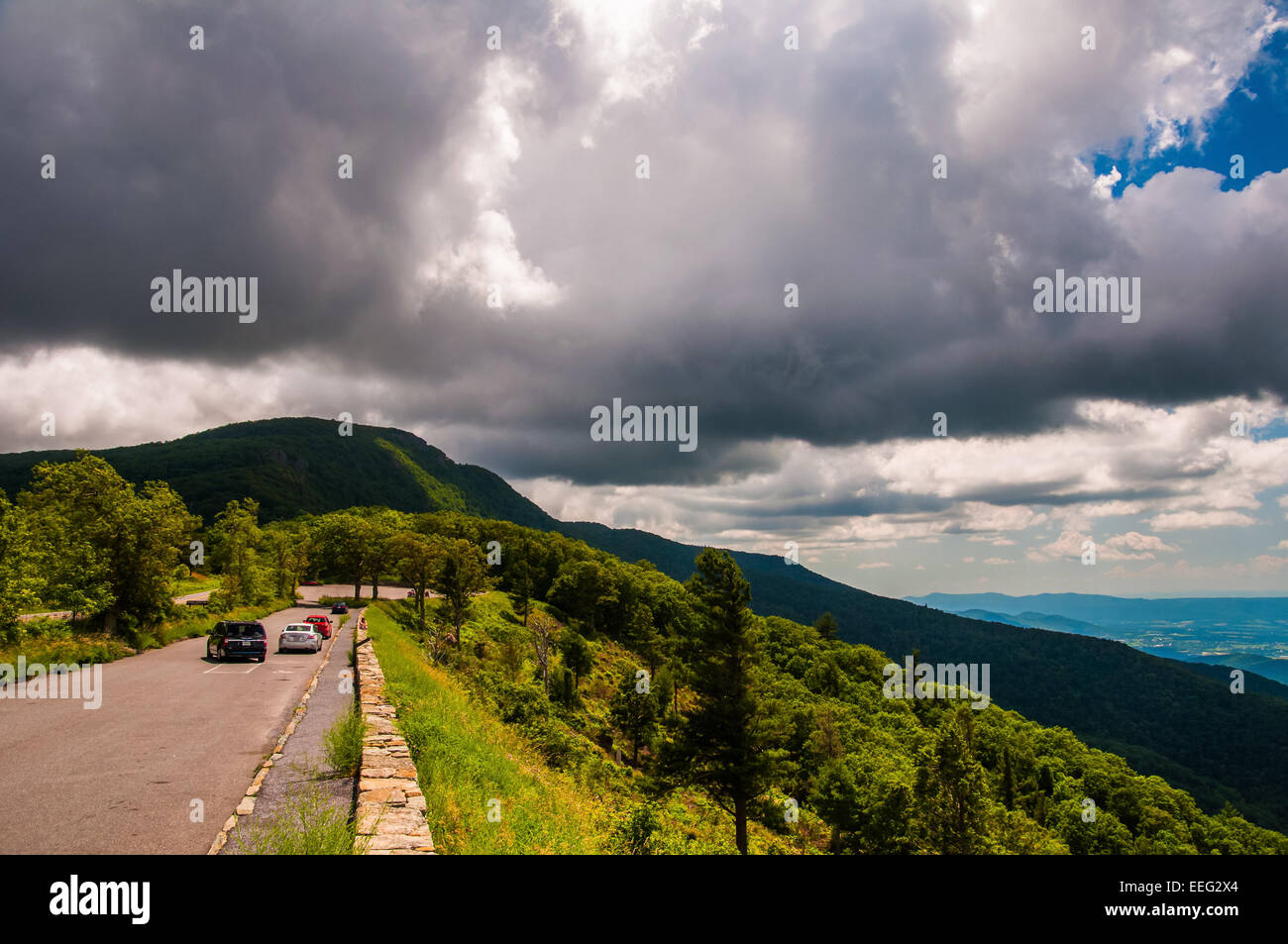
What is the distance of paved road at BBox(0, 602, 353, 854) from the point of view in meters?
7.66

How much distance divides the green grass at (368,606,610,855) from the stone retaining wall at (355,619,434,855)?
0.30m

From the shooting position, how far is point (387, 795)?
7609 millimetres

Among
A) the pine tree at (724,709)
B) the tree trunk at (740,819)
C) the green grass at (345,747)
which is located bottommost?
the tree trunk at (740,819)

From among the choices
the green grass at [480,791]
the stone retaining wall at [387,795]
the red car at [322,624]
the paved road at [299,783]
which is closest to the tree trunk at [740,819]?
the green grass at [480,791]

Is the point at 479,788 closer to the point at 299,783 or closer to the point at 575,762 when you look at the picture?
the point at 299,783

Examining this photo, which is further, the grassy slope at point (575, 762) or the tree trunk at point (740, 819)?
the tree trunk at point (740, 819)

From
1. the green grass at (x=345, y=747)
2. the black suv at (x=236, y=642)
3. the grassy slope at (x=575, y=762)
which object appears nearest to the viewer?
the grassy slope at (x=575, y=762)

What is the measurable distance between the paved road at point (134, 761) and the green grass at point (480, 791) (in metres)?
2.75

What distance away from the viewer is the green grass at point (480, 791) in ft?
24.0

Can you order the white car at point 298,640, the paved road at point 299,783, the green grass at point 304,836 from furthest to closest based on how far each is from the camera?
the white car at point 298,640, the paved road at point 299,783, the green grass at point 304,836

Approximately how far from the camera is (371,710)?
42.2 feet

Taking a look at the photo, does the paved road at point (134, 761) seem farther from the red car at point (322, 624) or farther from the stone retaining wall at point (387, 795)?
the red car at point (322, 624)
